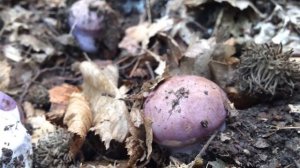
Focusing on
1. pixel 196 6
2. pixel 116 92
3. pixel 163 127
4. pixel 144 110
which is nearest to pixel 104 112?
pixel 116 92

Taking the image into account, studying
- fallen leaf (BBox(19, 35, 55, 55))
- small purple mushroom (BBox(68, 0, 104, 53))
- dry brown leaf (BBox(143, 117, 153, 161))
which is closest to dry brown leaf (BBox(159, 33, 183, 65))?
small purple mushroom (BBox(68, 0, 104, 53))

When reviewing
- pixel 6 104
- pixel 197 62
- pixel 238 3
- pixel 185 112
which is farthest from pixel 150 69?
pixel 6 104

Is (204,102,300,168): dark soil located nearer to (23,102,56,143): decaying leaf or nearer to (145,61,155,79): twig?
(145,61,155,79): twig

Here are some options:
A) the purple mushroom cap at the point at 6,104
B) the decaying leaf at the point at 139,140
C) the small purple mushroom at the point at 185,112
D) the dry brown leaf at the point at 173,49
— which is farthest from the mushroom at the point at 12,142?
the dry brown leaf at the point at 173,49

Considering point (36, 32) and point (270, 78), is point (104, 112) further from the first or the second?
point (36, 32)

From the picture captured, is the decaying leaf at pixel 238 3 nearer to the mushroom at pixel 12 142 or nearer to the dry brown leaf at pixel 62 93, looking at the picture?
the dry brown leaf at pixel 62 93
